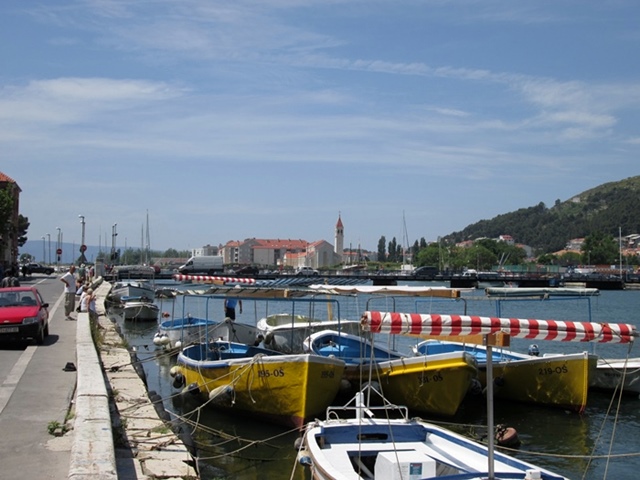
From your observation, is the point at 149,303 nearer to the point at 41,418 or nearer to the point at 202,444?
the point at 202,444

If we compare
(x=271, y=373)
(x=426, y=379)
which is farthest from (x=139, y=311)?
(x=426, y=379)

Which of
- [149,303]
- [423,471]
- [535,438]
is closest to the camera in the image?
[423,471]

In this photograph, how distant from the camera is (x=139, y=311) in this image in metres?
47.0

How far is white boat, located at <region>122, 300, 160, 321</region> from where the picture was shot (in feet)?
154

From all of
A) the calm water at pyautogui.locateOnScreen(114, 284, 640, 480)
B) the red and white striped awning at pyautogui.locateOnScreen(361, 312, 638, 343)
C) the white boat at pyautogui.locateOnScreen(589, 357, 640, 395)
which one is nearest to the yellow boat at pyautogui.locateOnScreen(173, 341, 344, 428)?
the calm water at pyautogui.locateOnScreen(114, 284, 640, 480)

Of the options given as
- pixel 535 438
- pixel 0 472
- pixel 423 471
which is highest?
pixel 0 472

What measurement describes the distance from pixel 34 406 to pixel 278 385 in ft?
19.9

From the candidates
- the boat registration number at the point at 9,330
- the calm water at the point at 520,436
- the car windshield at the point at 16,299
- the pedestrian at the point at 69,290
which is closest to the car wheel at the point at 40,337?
the boat registration number at the point at 9,330

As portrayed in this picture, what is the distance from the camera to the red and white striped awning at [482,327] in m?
10.2

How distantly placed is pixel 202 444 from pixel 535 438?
8.01m

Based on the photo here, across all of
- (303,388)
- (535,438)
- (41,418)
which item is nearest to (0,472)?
(41,418)

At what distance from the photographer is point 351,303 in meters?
59.3

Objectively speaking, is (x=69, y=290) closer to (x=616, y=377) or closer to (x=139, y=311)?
(x=139, y=311)

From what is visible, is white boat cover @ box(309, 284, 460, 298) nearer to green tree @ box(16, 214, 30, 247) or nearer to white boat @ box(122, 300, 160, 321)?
white boat @ box(122, 300, 160, 321)
